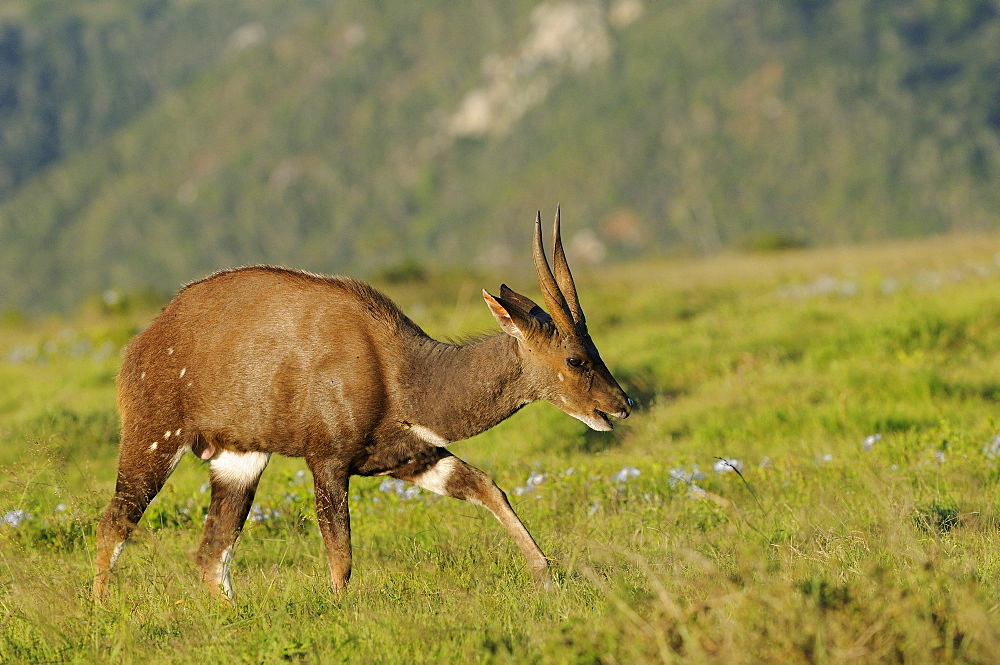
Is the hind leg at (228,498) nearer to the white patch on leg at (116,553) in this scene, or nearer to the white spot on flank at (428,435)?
the white patch on leg at (116,553)

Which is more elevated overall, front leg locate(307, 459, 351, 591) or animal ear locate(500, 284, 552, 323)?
animal ear locate(500, 284, 552, 323)

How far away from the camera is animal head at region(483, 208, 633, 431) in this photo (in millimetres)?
6664

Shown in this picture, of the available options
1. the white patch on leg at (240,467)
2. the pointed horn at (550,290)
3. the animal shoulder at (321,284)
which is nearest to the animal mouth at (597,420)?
the pointed horn at (550,290)

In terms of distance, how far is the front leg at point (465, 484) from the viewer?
6758mm

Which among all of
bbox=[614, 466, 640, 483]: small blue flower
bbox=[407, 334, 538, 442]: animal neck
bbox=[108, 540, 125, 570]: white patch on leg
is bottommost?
bbox=[614, 466, 640, 483]: small blue flower

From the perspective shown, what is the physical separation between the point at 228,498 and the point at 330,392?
3.32 ft

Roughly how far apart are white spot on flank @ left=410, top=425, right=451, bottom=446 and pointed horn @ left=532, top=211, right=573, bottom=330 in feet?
3.13

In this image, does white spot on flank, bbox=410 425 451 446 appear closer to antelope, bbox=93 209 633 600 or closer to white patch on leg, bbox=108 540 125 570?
antelope, bbox=93 209 633 600

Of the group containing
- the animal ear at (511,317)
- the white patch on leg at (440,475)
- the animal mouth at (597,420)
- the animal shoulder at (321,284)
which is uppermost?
the animal shoulder at (321,284)

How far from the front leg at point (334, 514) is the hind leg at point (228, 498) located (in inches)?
19.7

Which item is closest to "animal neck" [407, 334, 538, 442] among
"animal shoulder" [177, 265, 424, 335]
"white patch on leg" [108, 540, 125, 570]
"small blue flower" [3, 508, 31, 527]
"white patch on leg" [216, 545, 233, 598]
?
"animal shoulder" [177, 265, 424, 335]

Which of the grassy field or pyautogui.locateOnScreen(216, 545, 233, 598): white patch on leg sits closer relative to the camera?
the grassy field

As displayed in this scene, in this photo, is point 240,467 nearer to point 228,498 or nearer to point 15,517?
point 228,498

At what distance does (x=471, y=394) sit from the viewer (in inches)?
269
